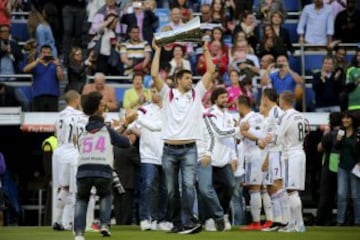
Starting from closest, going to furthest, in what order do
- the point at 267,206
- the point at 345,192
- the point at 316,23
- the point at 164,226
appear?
1. the point at 164,226
2. the point at 267,206
3. the point at 345,192
4. the point at 316,23

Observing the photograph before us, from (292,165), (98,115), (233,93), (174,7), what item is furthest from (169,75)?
(98,115)

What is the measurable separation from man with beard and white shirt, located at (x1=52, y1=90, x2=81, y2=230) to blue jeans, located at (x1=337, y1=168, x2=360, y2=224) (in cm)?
521

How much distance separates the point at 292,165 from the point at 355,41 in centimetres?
888

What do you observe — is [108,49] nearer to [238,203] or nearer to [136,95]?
[136,95]

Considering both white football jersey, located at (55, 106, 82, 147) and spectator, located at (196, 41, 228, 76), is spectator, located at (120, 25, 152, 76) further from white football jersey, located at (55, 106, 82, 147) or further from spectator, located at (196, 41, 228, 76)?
white football jersey, located at (55, 106, 82, 147)

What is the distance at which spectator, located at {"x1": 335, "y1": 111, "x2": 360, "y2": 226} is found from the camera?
952 inches

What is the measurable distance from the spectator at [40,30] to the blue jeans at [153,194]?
637 centimetres

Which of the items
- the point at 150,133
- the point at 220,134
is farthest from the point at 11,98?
A: the point at 220,134

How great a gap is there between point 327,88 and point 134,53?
403 cm

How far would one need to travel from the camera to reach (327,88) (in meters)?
26.7

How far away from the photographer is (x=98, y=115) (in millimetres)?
18359

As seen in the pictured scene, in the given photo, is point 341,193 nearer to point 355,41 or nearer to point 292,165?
point 292,165

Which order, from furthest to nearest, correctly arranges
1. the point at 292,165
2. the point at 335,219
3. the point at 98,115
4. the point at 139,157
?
the point at 335,219 < the point at 139,157 < the point at 292,165 < the point at 98,115

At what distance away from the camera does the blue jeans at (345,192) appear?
79.5 ft
